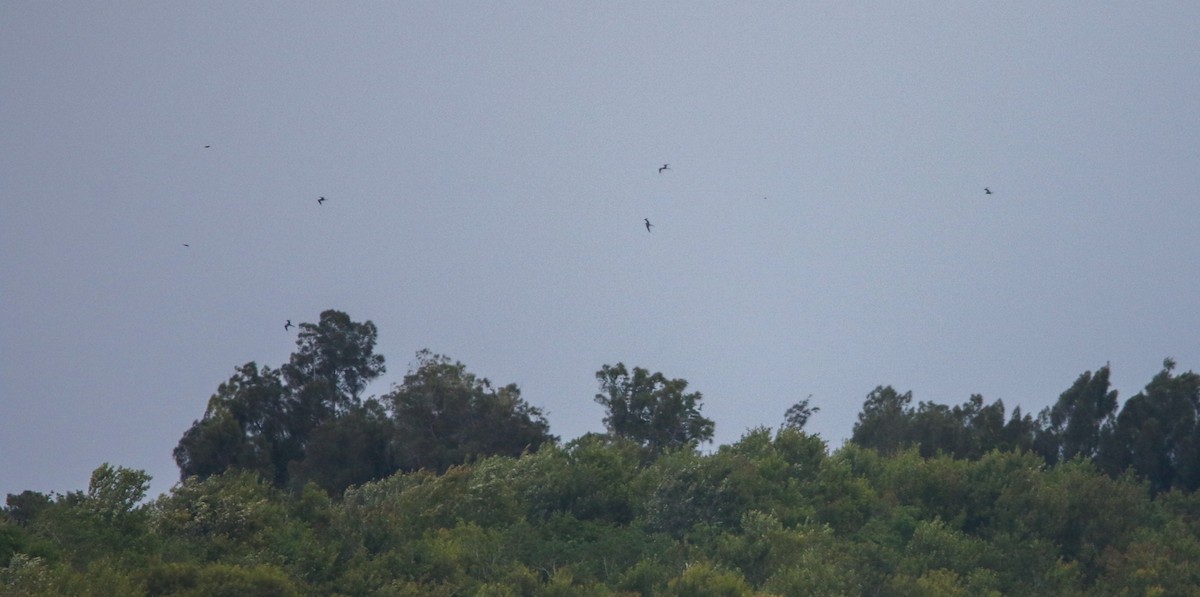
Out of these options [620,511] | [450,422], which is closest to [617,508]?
[620,511]

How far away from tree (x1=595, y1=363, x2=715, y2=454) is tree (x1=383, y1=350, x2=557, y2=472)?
3.17m

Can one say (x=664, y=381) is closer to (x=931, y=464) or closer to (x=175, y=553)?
(x=931, y=464)

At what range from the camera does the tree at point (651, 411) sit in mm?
69375

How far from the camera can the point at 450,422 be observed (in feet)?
222

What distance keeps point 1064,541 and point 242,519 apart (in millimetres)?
25192

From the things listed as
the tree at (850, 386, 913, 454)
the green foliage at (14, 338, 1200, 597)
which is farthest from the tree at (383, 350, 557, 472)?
the tree at (850, 386, 913, 454)

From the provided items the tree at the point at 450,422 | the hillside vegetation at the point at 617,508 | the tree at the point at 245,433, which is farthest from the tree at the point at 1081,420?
the tree at the point at 245,433

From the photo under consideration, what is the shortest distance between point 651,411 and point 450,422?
29.0 ft

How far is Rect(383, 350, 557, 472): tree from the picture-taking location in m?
66.2

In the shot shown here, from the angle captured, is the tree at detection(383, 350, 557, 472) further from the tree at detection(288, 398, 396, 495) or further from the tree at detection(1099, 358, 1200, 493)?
the tree at detection(1099, 358, 1200, 493)

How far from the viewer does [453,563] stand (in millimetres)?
40969

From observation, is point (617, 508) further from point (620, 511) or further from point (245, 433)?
point (245, 433)

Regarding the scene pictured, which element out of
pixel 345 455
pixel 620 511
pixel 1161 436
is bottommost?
pixel 620 511

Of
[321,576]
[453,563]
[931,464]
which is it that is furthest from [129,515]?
[931,464]
